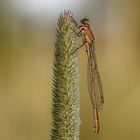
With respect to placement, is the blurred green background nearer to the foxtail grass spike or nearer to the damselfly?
the damselfly

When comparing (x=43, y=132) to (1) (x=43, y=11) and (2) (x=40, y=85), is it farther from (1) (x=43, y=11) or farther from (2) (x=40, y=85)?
(1) (x=43, y=11)

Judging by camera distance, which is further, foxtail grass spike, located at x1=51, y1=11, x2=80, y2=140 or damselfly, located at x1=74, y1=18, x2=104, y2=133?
damselfly, located at x1=74, y1=18, x2=104, y2=133

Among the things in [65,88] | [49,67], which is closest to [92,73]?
[65,88]

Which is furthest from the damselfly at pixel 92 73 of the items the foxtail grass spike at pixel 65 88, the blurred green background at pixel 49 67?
the blurred green background at pixel 49 67

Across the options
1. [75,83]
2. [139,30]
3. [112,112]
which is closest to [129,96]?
[112,112]

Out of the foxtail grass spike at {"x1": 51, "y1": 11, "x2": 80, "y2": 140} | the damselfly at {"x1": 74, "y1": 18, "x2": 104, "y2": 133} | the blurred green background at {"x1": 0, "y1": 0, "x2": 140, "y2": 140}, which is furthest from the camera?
the blurred green background at {"x1": 0, "y1": 0, "x2": 140, "y2": 140}

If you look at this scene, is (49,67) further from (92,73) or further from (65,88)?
(65,88)

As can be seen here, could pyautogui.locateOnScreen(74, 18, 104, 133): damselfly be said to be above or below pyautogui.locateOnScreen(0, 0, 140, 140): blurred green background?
below

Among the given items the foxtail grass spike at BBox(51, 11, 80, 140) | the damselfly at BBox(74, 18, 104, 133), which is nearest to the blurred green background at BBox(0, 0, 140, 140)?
the damselfly at BBox(74, 18, 104, 133)

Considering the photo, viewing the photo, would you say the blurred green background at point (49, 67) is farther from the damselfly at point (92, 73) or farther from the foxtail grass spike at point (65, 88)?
the foxtail grass spike at point (65, 88)

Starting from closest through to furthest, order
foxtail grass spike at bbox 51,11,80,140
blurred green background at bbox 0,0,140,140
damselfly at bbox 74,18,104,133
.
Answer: foxtail grass spike at bbox 51,11,80,140 → damselfly at bbox 74,18,104,133 → blurred green background at bbox 0,0,140,140
